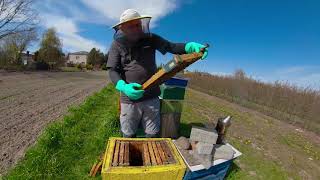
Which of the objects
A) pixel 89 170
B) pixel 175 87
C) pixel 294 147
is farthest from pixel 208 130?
pixel 294 147

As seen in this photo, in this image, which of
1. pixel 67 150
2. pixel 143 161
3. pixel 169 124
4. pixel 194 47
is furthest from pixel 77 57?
pixel 143 161

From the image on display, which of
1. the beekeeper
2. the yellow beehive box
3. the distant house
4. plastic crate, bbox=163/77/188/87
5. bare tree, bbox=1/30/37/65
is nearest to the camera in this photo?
the yellow beehive box

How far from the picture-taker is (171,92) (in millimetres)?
4266

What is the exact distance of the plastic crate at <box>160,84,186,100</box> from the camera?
4195mm

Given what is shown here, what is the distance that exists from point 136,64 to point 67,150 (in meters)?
2.19

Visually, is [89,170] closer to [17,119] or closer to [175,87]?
[175,87]

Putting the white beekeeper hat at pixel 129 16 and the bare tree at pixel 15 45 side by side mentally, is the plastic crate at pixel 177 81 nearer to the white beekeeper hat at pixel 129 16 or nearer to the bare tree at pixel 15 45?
the white beekeeper hat at pixel 129 16

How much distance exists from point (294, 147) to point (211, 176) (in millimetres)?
4471

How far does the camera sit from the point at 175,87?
14.0 ft

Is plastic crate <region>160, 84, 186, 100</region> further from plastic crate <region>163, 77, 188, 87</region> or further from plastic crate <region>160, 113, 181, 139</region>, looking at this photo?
plastic crate <region>160, 113, 181, 139</region>

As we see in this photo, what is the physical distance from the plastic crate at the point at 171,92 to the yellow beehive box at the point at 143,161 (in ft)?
5.09

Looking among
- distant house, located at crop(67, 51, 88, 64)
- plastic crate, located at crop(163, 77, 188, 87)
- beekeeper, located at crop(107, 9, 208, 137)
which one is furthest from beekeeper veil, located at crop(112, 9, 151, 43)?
distant house, located at crop(67, 51, 88, 64)

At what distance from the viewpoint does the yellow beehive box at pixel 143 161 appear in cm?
196

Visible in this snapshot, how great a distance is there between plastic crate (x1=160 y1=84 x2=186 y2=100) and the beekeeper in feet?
3.82
